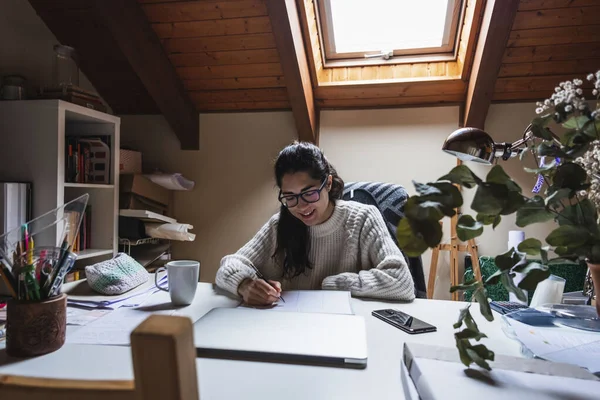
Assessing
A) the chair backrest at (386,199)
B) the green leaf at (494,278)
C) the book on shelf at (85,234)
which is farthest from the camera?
the book on shelf at (85,234)

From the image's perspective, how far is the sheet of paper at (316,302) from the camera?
876 mm

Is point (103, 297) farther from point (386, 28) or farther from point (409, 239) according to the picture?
point (386, 28)

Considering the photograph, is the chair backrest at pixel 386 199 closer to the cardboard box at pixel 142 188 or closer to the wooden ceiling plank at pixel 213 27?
the wooden ceiling plank at pixel 213 27

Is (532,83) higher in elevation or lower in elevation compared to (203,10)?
lower

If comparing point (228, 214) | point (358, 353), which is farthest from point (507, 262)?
point (228, 214)

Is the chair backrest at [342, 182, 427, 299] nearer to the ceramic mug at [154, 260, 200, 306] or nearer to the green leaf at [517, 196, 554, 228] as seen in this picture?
the ceramic mug at [154, 260, 200, 306]

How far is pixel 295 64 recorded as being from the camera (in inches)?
82.6

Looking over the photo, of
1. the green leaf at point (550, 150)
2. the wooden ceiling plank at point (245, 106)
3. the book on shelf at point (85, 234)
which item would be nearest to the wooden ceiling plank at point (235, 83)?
the wooden ceiling plank at point (245, 106)

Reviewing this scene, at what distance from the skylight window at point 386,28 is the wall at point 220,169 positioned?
2.05 ft

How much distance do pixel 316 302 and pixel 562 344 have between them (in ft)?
1.68

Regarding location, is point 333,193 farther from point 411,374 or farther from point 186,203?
point 186,203

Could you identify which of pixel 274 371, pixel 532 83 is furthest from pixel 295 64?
pixel 274 371

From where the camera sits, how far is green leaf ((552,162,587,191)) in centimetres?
44

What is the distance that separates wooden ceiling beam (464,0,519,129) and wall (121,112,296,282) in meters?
1.17
